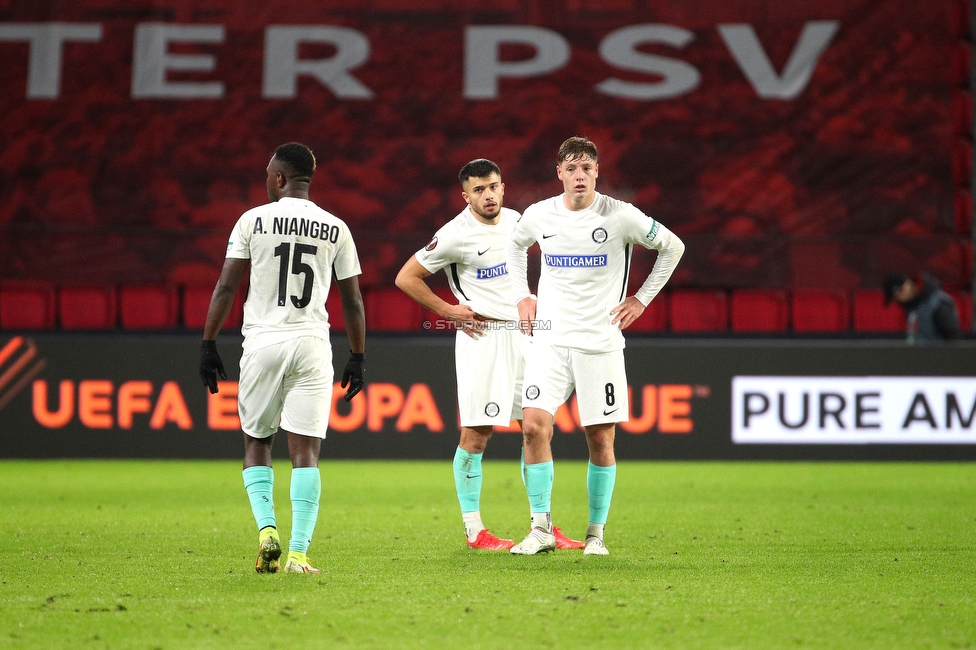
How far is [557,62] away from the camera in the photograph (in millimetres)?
14445

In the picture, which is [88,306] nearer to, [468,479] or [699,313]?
[699,313]

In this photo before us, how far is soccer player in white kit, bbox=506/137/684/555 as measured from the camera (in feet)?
19.0

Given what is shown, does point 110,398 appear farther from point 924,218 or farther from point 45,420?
point 924,218

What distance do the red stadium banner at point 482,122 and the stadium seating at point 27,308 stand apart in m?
0.98

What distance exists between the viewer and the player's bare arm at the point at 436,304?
6234 millimetres

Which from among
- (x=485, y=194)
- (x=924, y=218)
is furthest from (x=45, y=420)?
(x=924, y=218)

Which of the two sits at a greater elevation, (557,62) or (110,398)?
(557,62)

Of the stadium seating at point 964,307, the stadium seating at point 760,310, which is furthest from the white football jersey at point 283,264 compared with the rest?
the stadium seating at point 964,307

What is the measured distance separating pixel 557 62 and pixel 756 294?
3689 mm

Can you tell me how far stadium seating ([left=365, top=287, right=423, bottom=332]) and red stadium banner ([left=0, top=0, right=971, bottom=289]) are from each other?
1051 millimetres

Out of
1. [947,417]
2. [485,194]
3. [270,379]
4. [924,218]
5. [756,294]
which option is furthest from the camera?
[924,218]

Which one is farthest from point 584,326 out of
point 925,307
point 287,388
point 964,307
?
point 964,307

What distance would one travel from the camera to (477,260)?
6.31m

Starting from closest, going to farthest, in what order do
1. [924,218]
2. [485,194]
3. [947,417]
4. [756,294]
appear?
[485,194], [947,417], [756,294], [924,218]
